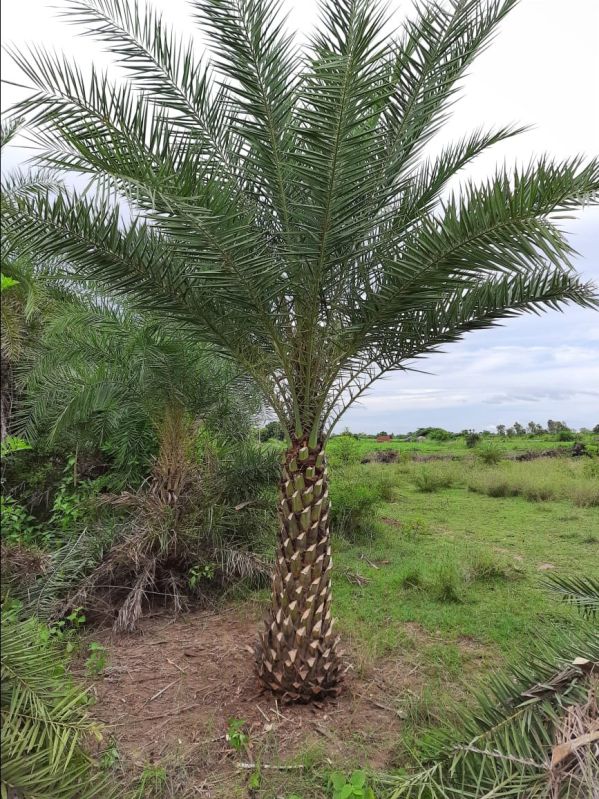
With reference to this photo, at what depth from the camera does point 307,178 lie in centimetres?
302

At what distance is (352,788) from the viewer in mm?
2654

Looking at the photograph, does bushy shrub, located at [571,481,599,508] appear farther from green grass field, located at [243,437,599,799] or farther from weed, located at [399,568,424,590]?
weed, located at [399,568,424,590]

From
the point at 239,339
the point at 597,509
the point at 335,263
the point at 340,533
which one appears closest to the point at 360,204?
the point at 335,263

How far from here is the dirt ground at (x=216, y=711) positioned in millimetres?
3234

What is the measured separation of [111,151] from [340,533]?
7220 millimetres

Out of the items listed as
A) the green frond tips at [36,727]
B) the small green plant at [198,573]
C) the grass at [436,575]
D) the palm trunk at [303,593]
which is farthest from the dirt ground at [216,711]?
the green frond tips at [36,727]

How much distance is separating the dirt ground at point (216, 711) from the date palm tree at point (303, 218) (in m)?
0.26

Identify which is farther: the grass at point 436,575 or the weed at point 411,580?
the weed at point 411,580

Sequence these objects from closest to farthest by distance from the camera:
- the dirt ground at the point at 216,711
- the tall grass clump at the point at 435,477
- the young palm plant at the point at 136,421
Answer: the dirt ground at the point at 216,711
the young palm plant at the point at 136,421
the tall grass clump at the point at 435,477

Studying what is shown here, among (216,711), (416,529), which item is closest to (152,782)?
(216,711)

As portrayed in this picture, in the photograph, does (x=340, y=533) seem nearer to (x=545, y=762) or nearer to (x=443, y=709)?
(x=443, y=709)

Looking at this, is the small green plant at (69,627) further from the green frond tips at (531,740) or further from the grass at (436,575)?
the green frond tips at (531,740)

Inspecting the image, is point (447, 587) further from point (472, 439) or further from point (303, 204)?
point (472, 439)

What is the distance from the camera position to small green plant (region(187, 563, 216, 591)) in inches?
221
